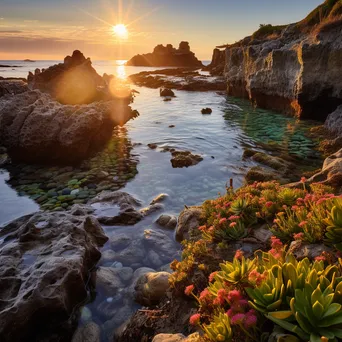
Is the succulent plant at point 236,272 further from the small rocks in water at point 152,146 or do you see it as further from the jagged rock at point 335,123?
the jagged rock at point 335,123

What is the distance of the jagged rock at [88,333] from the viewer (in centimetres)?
557

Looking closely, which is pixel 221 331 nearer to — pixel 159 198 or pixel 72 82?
pixel 159 198

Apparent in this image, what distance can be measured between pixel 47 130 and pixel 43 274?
12209 mm

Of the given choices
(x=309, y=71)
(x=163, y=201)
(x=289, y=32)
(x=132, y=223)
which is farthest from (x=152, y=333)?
(x=289, y=32)

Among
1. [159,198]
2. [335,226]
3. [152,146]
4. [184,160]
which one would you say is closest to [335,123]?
[184,160]

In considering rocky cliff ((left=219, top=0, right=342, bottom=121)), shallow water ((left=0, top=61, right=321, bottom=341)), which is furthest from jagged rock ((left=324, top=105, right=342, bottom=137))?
shallow water ((left=0, top=61, right=321, bottom=341))

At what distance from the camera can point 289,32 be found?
35.8 metres

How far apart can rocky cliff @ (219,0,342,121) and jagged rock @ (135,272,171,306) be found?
23.4 meters

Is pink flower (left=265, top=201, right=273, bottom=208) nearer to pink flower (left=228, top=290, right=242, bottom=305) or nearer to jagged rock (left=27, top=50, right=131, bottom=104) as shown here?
pink flower (left=228, top=290, right=242, bottom=305)

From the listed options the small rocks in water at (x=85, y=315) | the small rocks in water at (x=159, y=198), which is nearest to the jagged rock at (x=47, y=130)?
the small rocks in water at (x=159, y=198)

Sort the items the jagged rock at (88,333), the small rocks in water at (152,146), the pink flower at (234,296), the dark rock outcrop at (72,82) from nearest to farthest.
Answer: the pink flower at (234,296) < the jagged rock at (88,333) < the small rocks in water at (152,146) < the dark rock outcrop at (72,82)

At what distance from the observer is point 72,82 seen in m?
30.5

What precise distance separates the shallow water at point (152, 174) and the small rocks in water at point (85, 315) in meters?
0.02

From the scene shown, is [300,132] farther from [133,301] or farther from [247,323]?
[247,323]
